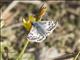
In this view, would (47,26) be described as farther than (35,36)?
Yes

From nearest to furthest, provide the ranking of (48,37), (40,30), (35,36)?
1. (35,36)
2. (40,30)
3. (48,37)

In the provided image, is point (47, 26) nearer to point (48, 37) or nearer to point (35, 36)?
point (35, 36)

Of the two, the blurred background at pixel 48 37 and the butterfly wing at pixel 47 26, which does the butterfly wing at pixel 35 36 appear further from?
the blurred background at pixel 48 37

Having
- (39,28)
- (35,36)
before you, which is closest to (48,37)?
(39,28)

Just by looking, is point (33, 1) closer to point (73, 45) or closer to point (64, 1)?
point (64, 1)

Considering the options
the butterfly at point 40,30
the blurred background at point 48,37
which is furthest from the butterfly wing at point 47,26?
the blurred background at point 48,37

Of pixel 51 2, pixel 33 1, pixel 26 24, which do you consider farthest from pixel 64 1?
pixel 26 24
